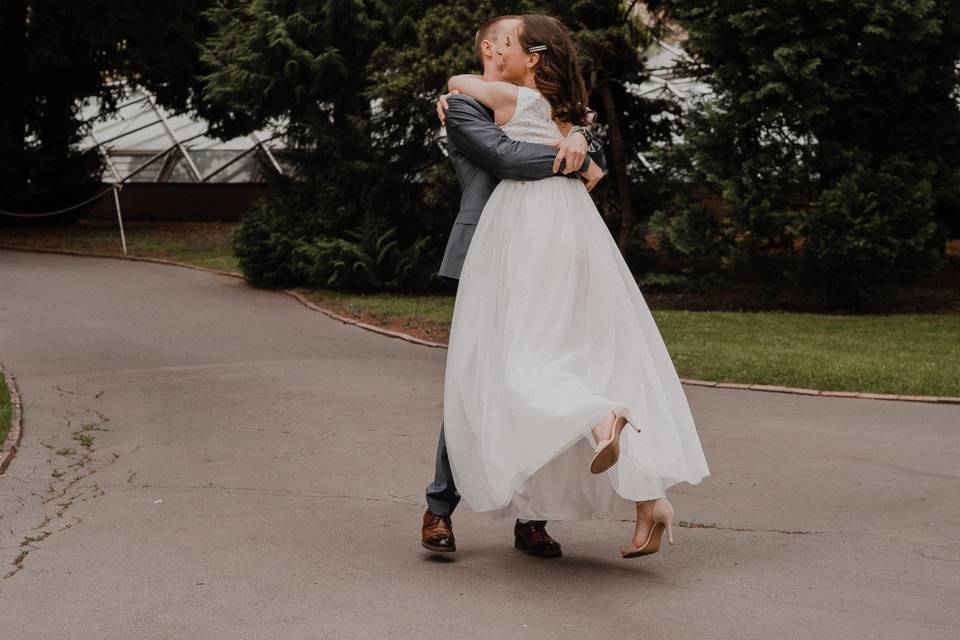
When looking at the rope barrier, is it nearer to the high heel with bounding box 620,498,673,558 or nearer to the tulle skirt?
the tulle skirt

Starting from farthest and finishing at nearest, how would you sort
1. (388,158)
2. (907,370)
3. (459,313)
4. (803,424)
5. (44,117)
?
(44,117) < (388,158) < (907,370) < (803,424) < (459,313)

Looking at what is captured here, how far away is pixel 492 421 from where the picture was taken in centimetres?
484

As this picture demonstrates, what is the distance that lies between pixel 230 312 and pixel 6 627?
1113 centimetres

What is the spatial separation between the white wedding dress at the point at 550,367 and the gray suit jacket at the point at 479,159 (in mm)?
65

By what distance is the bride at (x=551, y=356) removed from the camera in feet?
15.4

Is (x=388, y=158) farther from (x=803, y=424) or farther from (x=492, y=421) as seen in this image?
(x=492, y=421)

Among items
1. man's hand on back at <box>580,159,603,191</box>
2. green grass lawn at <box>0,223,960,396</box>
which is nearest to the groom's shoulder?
man's hand on back at <box>580,159,603,191</box>

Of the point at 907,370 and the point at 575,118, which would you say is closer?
the point at 575,118

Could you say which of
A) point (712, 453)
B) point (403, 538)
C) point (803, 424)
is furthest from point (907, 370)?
point (403, 538)

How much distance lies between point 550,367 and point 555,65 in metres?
1.19

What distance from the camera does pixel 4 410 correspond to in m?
8.64

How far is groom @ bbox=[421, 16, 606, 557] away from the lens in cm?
502

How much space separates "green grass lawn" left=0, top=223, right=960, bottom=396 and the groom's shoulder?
5.99m

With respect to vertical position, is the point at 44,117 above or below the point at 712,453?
above
